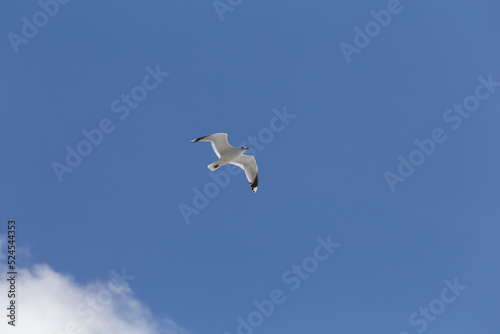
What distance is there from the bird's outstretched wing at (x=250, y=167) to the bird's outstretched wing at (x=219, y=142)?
3.69 ft

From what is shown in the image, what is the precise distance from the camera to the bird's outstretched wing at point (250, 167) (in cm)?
2225

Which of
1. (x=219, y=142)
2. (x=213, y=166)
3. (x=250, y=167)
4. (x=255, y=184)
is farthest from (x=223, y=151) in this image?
(x=255, y=184)

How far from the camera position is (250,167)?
22656mm

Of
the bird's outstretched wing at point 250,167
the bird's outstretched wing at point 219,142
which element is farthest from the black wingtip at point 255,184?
the bird's outstretched wing at point 219,142

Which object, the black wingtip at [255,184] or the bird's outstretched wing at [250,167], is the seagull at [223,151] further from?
the black wingtip at [255,184]

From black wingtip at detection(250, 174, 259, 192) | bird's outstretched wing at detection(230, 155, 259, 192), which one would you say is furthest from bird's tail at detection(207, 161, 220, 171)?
black wingtip at detection(250, 174, 259, 192)

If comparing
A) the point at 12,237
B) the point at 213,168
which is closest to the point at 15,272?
the point at 12,237

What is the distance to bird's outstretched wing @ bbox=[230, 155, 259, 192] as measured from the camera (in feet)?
73.0

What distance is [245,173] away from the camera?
22.8 metres

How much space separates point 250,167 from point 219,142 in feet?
7.93

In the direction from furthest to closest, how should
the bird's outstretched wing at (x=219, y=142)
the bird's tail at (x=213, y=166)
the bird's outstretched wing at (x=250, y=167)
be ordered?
1. the bird's outstretched wing at (x=250, y=167)
2. the bird's tail at (x=213, y=166)
3. the bird's outstretched wing at (x=219, y=142)

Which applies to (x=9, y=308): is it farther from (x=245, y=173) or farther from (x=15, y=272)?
(x=245, y=173)

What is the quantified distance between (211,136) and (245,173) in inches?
121

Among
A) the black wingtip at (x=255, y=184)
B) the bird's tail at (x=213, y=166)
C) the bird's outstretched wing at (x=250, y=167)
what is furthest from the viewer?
the black wingtip at (x=255, y=184)
